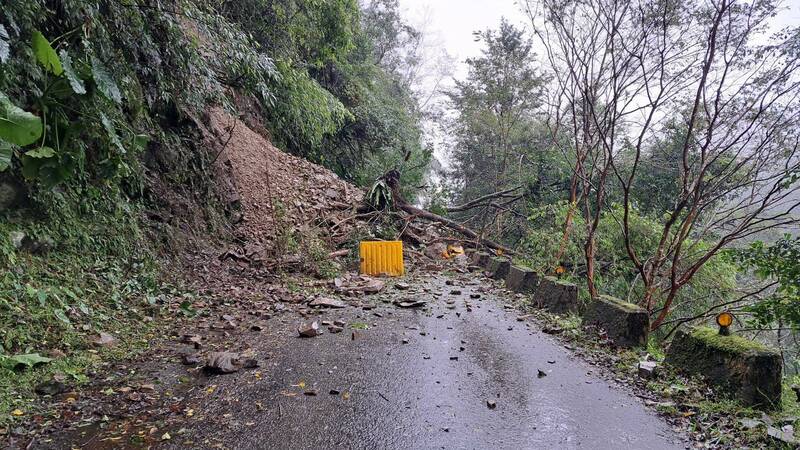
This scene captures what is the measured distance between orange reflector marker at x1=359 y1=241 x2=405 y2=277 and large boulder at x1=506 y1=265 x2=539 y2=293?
1.78 meters

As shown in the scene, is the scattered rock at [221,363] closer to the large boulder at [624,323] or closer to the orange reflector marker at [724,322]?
the large boulder at [624,323]

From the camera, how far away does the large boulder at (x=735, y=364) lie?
215 centimetres

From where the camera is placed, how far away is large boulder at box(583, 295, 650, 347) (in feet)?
10.4

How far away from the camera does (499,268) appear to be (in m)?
6.41

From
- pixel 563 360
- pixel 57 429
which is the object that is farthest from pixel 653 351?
pixel 57 429

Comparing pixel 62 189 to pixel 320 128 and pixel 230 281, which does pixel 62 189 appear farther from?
pixel 320 128

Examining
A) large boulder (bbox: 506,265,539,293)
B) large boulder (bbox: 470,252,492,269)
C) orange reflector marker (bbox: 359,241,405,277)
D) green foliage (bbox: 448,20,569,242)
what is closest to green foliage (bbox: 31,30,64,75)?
orange reflector marker (bbox: 359,241,405,277)

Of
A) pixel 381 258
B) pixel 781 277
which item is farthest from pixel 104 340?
pixel 781 277

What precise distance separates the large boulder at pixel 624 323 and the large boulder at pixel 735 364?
450 mm

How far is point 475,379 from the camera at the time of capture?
105 inches

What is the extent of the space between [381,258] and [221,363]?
12.8ft

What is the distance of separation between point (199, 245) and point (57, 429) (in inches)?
135

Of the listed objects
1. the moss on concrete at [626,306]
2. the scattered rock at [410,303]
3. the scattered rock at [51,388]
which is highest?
the moss on concrete at [626,306]

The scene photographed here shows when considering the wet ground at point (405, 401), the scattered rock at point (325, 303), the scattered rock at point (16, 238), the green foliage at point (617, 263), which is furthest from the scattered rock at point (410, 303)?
the scattered rock at point (16, 238)
